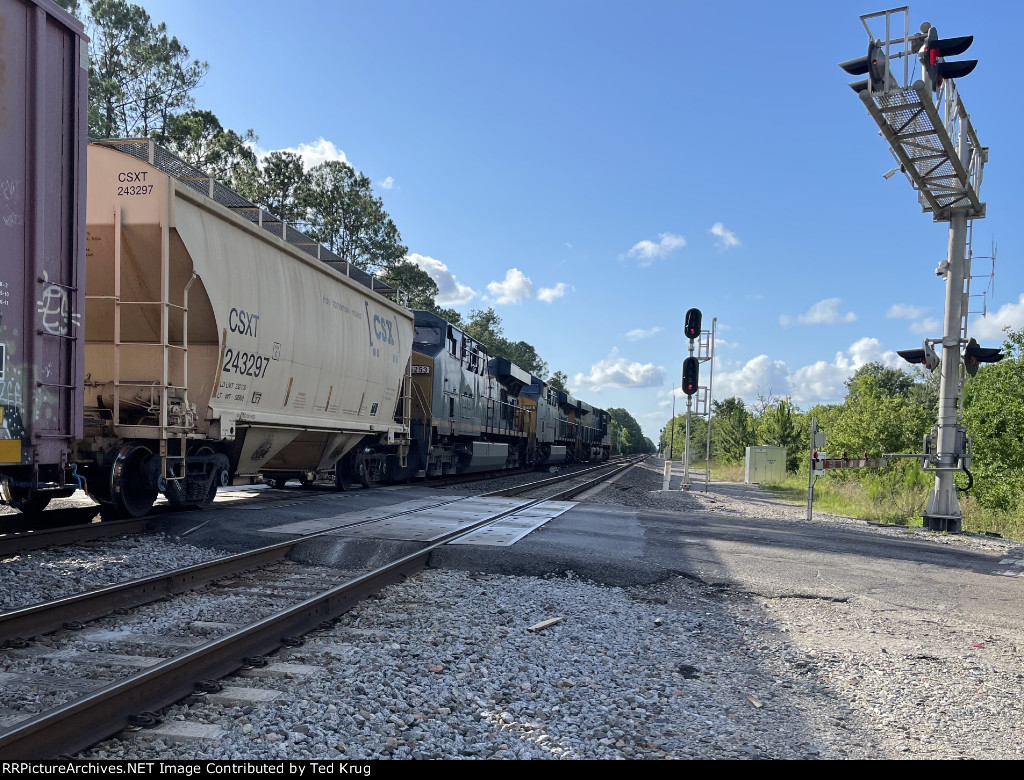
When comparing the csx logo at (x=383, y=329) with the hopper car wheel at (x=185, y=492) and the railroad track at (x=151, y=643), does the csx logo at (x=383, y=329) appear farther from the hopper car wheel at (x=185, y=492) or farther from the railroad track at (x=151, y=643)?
the railroad track at (x=151, y=643)

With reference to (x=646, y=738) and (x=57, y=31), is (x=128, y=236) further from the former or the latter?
(x=646, y=738)

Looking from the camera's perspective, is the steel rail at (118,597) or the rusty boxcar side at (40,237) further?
the rusty boxcar side at (40,237)

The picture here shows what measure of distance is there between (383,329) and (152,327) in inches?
224

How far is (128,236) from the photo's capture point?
297 inches

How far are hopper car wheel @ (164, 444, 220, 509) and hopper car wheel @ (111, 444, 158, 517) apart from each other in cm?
26

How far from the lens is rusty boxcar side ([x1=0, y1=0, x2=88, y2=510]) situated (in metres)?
5.28

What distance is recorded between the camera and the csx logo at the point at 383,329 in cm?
1308

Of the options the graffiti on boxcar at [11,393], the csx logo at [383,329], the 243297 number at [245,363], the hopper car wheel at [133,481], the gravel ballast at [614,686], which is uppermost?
the csx logo at [383,329]

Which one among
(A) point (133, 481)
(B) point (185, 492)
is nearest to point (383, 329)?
(B) point (185, 492)

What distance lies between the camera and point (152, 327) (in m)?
7.99

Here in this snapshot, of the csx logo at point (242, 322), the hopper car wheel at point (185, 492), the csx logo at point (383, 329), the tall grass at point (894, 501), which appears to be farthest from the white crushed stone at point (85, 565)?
the tall grass at point (894, 501)

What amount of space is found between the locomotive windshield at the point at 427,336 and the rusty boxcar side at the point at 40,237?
10868 millimetres

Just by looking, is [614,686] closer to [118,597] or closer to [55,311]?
[118,597]
